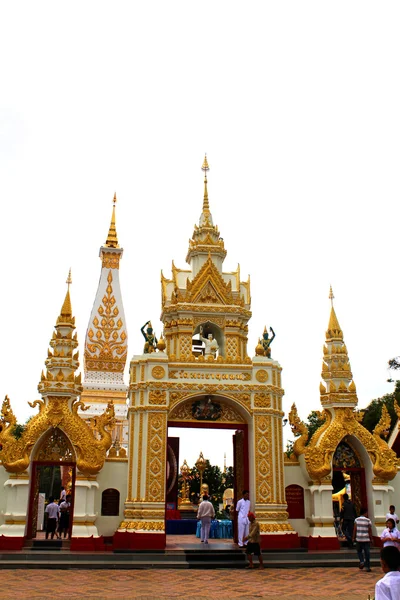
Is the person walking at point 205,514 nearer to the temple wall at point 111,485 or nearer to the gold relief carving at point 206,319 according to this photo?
the temple wall at point 111,485

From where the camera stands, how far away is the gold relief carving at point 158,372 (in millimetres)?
16962

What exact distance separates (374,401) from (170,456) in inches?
737

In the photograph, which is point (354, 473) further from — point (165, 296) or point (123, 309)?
point (123, 309)

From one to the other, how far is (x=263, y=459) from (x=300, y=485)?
161 centimetres

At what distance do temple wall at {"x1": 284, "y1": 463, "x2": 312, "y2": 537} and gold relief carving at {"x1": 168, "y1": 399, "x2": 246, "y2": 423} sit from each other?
2.07 metres

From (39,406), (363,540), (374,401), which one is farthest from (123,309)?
(363,540)

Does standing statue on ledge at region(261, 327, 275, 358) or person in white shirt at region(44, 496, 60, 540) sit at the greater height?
standing statue on ledge at region(261, 327, 275, 358)

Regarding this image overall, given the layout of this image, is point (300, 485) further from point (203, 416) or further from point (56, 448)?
point (56, 448)

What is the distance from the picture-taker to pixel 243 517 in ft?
52.0

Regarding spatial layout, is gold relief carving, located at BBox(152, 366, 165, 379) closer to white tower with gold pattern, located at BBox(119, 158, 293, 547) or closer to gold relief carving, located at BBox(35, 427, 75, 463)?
white tower with gold pattern, located at BBox(119, 158, 293, 547)

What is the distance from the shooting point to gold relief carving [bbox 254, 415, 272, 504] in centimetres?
1646

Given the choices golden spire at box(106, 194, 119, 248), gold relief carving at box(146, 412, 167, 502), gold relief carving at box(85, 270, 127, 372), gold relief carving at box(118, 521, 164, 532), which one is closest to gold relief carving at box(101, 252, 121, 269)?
golden spire at box(106, 194, 119, 248)

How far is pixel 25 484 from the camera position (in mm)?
15992

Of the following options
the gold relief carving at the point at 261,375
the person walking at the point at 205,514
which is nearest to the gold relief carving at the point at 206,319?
the gold relief carving at the point at 261,375
